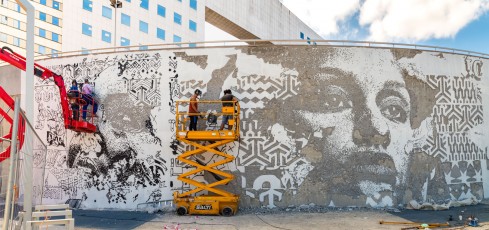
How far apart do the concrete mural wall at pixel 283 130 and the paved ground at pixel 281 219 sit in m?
0.64

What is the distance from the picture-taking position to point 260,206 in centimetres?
1327

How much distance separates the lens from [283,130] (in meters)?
13.6

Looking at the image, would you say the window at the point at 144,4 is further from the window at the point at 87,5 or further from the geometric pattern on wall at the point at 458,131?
the geometric pattern on wall at the point at 458,131

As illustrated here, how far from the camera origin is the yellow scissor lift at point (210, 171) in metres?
12.3

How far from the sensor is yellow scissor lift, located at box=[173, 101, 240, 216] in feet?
40.3

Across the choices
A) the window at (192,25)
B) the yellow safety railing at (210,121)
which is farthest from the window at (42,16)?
the yellow safety railing at (210,121)

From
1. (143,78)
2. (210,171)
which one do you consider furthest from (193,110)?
(143,78)

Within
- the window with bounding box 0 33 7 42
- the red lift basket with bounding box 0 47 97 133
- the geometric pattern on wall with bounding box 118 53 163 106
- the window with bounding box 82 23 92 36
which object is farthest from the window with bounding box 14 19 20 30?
the geometric pattern on wall with bounding box 118 53 163 106

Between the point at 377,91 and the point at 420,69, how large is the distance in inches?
76.2

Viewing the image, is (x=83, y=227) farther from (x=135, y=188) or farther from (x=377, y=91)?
(x=377, y=91)

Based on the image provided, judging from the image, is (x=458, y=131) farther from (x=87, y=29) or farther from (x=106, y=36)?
(x=87, y=29)

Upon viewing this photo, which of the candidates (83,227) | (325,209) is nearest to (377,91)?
(325,209)

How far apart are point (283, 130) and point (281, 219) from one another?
307 cm

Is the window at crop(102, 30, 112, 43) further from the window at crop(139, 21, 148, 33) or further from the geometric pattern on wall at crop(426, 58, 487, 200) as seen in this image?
the geometric pattern on wall at crop(426, 58, 487, 200)
